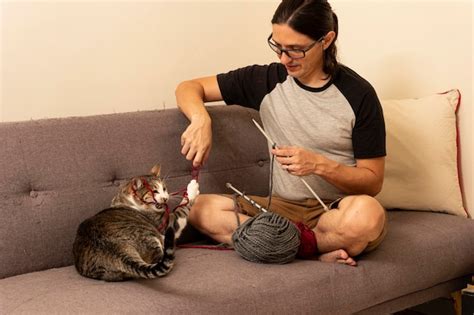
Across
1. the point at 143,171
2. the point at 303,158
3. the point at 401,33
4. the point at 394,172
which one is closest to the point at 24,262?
the point at 143,171

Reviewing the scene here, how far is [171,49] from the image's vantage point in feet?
7.91

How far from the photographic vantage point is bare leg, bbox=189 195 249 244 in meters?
1.89

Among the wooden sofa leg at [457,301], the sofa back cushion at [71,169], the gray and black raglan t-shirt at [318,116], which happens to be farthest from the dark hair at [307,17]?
the wooden sofa leg at [457,301]

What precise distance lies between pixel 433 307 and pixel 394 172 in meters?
0.54

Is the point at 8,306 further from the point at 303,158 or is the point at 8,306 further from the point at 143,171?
the point at 303,158

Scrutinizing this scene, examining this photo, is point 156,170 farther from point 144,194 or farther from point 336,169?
point 336,169

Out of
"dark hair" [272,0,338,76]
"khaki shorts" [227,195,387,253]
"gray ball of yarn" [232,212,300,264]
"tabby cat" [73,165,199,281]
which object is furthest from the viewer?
"khaki shorts" [227,195,387,253]

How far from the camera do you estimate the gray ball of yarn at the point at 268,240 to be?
1.71m

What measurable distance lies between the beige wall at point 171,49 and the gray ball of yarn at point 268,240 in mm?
798

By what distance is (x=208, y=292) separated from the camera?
1.52 metres

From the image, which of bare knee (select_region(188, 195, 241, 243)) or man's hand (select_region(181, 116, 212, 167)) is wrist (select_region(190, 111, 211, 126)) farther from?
bare knee (select_region(188, 195, 241, 243))

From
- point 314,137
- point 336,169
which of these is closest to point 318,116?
point 314,137

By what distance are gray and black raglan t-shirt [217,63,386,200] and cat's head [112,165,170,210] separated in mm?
442

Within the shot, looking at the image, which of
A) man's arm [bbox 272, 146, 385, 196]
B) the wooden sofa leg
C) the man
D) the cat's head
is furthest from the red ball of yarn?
the wooden sofa leg
